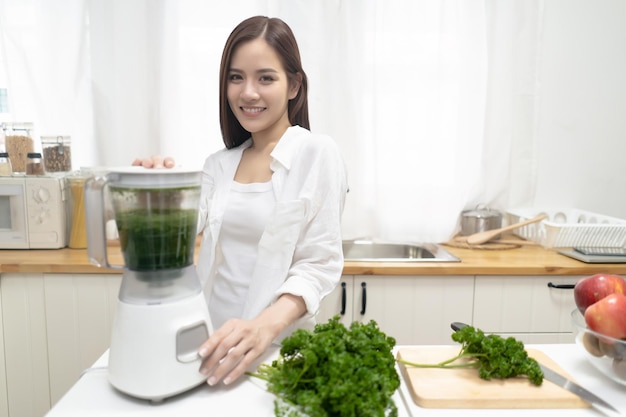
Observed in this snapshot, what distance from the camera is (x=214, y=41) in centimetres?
219

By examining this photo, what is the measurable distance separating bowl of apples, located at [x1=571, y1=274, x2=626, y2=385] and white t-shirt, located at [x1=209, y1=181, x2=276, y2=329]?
70cm

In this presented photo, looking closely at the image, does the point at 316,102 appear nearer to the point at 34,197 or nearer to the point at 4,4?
the point at 34,197

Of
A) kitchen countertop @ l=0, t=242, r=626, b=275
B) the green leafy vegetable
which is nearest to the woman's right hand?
the green leafy vegetable

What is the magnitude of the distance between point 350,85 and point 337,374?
1634 mm

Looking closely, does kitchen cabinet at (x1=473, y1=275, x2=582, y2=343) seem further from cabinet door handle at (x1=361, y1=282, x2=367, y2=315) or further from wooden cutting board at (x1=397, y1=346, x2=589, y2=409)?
wooden cutting board at (x1=397, y1=346, x2=589, y2=409)

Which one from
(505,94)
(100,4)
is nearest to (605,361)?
(505,94)

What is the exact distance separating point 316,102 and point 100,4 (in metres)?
0.99

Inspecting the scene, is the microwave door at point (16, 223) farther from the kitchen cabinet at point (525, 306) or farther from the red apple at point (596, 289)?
the red apple at point (596, 289)

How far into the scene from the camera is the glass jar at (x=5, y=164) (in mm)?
2053

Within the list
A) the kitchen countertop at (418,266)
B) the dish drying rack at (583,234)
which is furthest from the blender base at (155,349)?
the dish drying rack at (583,234)

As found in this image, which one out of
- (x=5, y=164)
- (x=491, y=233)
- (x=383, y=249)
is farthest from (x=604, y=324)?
(x=5, y=164)

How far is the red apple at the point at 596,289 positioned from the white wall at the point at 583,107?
1.46 m

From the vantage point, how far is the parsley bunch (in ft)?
2.35

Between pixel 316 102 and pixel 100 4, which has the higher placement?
pixel 100 4
